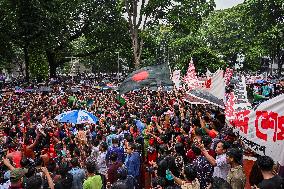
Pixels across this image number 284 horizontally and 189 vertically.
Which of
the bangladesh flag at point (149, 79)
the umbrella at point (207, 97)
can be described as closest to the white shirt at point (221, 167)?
the umbrella at point (207, 97)

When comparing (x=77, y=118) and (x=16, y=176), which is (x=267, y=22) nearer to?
(x=77, y=118)

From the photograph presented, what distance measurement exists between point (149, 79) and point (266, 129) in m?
6.08

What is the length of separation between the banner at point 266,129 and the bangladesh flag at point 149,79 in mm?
5432

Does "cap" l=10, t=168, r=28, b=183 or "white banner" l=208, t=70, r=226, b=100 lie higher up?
"white banner" l=208, t=70, r=226, b=100

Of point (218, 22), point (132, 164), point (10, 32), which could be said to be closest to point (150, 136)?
point (132, 164)

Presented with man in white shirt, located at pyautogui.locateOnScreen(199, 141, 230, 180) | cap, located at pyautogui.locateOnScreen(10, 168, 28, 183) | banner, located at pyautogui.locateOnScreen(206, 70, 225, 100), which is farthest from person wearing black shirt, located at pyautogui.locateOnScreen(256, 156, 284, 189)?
banner, located at pyautogui.locateOnScreen(206, 70, 225, 100)

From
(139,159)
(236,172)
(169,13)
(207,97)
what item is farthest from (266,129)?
(169,13)

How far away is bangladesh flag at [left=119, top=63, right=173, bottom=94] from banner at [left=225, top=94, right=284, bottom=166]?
17.8 ft

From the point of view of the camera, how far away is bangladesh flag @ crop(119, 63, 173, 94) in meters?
11.0

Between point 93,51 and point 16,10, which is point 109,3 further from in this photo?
point 16,10

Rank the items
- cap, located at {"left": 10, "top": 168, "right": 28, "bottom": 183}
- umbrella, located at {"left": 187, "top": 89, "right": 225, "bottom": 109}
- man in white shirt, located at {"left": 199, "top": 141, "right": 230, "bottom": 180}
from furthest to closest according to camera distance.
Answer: umbrella, located at {"left": 187, "top": 89, "right": 225, "bottom": 109} → man in white shirt, located at {"left": 199, "top": 141, "right": 230, "bottom": 180} → cap, located at {"left": 10, "top": 168, "right": 28, "bottom": 183}

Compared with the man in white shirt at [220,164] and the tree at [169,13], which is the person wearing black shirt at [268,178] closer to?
the man in white shirt at [220,164]

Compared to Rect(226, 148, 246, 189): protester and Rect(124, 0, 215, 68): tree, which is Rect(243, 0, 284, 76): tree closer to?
Rect(124, 0, 215, 68): tree

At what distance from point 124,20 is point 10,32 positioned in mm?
11227
